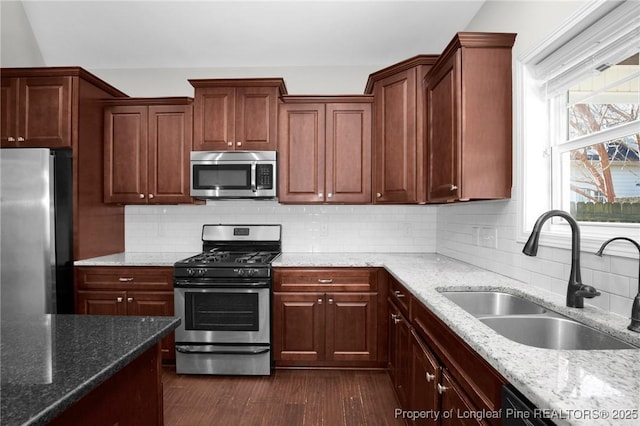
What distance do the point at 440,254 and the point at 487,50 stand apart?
1811mm

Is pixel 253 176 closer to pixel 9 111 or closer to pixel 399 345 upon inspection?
pixel 399 345

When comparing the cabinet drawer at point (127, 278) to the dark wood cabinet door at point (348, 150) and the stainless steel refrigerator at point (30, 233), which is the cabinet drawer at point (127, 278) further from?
the dark wood cabinet door at point (348, 150)

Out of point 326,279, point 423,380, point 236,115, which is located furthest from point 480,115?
point 236,115

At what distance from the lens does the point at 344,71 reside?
3320mm

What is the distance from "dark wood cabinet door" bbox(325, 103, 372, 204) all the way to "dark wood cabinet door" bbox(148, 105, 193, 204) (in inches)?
50.1

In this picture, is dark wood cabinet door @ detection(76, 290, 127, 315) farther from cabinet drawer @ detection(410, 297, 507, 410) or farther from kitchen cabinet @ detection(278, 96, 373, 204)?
cabinet drawer @ detection(410, 297, 507, 410)

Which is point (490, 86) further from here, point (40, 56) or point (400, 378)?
point (40, 56)

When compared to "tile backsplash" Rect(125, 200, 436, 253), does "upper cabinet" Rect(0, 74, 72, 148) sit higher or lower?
higher

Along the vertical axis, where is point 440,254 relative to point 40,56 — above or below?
below

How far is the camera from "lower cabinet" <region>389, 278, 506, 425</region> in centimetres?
101

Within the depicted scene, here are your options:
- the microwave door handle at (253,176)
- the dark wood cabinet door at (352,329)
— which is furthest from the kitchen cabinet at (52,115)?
the dark wood cabinet door at (352,329)

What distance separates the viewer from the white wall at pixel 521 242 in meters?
1.33

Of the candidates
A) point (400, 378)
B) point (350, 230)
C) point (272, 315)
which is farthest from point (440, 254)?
point (272, 315)

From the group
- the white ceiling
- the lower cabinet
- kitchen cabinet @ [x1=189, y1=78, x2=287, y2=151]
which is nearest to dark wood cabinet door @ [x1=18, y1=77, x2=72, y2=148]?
the white ceiling
